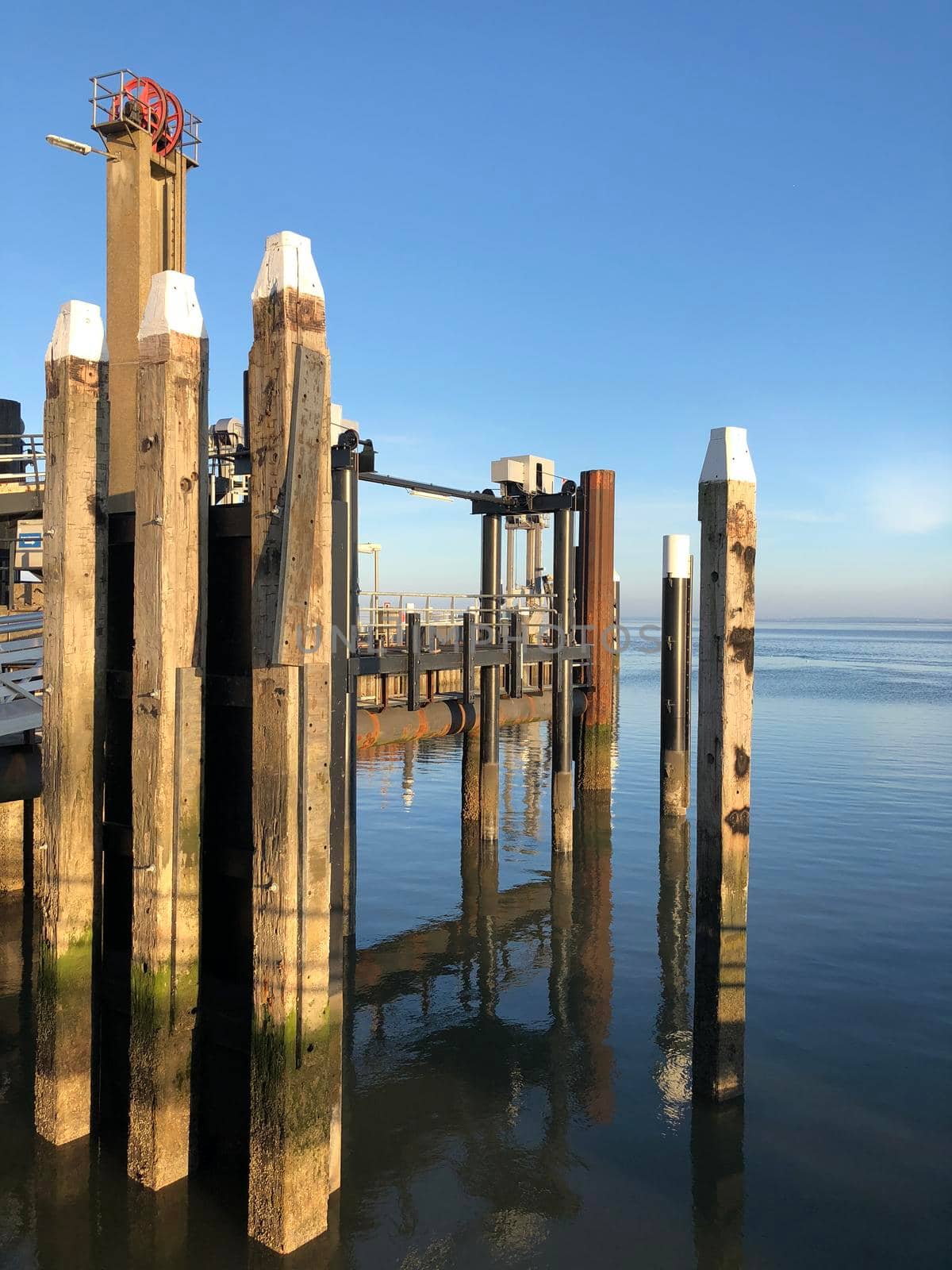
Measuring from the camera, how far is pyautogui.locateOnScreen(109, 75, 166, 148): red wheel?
1411 cm

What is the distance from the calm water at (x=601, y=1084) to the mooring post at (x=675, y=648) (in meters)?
2.05

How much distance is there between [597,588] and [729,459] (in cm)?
1216

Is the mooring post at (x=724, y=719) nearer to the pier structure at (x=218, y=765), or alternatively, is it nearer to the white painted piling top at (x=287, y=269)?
the pier structure at (x=218, y=765)

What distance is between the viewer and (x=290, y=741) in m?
5.10

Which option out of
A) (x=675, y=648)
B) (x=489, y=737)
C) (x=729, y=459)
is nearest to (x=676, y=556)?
(x=675, y=648)

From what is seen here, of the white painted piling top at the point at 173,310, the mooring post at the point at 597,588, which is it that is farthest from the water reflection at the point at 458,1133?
the mooring post at the point at 597,588

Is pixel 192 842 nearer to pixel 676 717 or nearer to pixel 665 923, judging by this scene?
pixel 665 923

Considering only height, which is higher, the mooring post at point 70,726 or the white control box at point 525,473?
the white control box at point 525,473

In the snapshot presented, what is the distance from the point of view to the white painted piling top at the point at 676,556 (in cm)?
1734

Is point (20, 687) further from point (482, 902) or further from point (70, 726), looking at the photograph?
point (482, 902)

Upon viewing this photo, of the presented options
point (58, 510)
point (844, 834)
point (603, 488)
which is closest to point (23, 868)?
point (58, 510)

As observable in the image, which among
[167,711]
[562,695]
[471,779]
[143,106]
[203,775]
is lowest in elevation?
[471,779]

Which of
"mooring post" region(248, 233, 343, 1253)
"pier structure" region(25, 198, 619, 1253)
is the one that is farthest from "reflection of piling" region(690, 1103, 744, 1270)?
"mooring post" region(248, 233, 343, 1253)

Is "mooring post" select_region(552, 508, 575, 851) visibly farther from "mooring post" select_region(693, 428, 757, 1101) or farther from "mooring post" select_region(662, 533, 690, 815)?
"mooring post" select_region(693, 428, 757, 1101)
